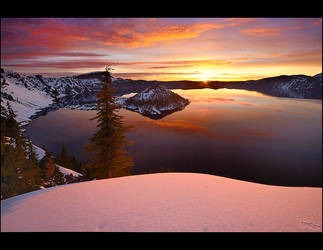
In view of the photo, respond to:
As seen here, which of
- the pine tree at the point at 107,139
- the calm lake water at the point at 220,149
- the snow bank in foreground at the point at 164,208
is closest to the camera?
the snow bank in foreground at the point at 164,208

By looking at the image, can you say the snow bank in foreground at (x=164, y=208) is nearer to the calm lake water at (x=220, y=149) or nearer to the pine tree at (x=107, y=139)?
the pine tree at (x=107, y=139)

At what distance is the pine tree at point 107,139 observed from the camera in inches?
471

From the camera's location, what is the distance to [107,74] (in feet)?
37.9

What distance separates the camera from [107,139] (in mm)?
12188

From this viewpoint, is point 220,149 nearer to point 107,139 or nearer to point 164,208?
point 107,139

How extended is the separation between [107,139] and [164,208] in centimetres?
805

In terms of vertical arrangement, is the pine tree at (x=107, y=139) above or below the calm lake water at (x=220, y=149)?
above

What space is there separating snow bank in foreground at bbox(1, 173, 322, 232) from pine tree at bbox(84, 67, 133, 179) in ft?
19.6

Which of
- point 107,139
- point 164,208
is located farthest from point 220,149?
point 164,208

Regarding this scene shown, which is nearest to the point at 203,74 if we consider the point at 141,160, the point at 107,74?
the point at 107,74

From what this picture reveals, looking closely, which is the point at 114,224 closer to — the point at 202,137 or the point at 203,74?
the point at 203,74

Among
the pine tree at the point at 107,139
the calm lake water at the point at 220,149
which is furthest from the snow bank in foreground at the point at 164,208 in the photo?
the calm lake water at the point at 220,149

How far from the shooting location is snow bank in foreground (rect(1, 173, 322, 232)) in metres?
4.57

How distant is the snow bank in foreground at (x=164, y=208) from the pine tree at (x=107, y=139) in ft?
19.6
